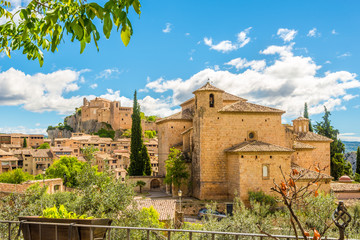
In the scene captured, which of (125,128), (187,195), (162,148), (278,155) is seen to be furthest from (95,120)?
(278,155)

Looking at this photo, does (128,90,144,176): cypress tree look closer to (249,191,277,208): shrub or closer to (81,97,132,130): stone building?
(249,191,277,208): shrub

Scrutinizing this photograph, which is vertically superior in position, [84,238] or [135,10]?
[135,10]

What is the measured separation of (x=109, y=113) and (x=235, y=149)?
2544 inches

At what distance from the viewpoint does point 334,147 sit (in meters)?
37.8

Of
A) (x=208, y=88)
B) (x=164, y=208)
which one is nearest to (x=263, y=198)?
(x=164, y=208)

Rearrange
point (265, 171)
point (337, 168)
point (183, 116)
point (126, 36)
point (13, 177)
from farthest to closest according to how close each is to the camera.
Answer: point (13, 177), point (337, 168), point (183, 116), point (265, 171), point (126, 36)

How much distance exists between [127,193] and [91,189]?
1.04 metres

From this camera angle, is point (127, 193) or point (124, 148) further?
point (124, 148)

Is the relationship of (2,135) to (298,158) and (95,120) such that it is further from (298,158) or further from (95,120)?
(298,158)

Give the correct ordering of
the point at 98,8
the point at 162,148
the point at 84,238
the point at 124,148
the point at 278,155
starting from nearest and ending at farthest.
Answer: the point at 98,8, the point at 84,238, the point at 278,155, the point at 162,148, the point at 124,148

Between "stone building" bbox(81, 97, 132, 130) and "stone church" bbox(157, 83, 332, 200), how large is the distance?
187ft

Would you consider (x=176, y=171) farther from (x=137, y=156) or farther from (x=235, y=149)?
(x=137, y=156)

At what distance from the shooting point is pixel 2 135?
8106cm

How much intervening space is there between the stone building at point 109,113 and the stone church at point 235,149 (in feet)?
187
